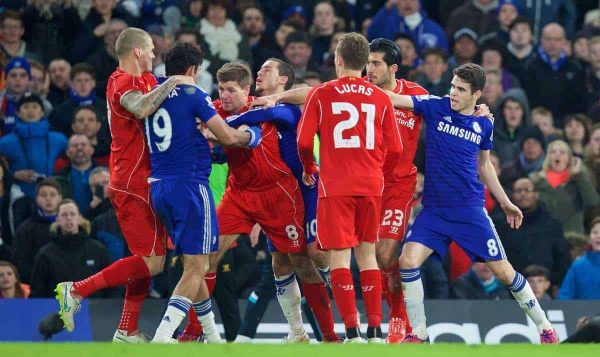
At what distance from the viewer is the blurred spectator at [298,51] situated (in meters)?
18.4

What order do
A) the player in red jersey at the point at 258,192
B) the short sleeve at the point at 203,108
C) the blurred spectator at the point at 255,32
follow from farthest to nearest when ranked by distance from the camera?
the blurred spectator at the point at 255,32, the player in red jersey at the point at 258,192, the short sleeve at the point at 203,108

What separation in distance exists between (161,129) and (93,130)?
17.6 ft

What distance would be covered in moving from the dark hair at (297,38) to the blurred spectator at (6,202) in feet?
13.4

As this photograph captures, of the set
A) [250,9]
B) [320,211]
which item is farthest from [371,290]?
[250,9]

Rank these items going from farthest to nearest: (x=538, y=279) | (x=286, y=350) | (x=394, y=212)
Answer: (x=538, y=279)
(x=394, y=212)
(x=286, y=350)

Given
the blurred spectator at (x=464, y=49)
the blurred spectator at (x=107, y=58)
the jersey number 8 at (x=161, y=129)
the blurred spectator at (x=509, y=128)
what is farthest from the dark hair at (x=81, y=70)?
the jersey number 8 at (x=161, y=129)

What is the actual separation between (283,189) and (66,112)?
564cm

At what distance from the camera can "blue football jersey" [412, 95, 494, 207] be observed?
1241 centimetres

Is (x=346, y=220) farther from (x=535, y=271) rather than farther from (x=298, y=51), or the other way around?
(x=298, y=51)

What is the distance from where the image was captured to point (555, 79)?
19.3 meters

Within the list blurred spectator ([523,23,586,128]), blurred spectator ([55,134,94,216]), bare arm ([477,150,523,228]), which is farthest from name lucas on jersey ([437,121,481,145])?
blurred spectator ([523,23,586,128])

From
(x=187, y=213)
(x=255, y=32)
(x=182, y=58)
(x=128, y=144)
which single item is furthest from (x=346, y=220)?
(x=255, y=32)

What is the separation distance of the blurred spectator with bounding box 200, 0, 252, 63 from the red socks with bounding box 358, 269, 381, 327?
7.44 metres

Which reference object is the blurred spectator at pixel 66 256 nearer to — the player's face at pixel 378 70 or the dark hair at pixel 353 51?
the player's face at pixel 378 70
